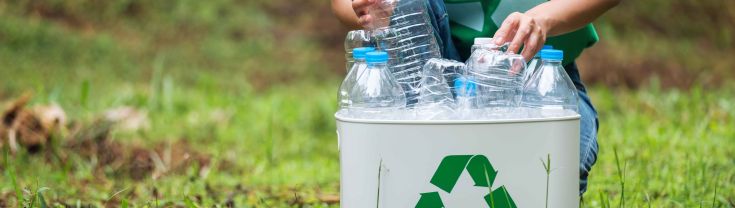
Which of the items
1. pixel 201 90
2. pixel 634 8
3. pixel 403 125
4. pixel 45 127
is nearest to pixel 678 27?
pixel 634 8

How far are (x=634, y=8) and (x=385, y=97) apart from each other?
6.11 m

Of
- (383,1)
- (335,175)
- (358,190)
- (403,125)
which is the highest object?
(383,1)

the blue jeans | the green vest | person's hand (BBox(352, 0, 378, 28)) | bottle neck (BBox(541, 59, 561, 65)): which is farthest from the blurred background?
person's hand (BBox(352, 0, 378, 28))

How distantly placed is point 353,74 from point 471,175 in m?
0.38

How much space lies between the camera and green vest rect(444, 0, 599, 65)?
238 centimetres

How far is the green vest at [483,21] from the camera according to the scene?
93.9 inches

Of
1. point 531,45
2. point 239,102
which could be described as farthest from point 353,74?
point 239,102

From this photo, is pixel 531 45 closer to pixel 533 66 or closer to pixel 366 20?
pixel 533 66

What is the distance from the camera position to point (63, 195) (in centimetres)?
303

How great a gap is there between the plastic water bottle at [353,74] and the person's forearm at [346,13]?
10.9 inches

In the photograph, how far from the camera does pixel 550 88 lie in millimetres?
2031

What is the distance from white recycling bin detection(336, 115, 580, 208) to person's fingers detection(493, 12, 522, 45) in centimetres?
24

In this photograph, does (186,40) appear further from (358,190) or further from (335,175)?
(358,190)

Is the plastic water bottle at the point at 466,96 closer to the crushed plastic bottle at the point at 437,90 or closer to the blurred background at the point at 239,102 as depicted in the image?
the crushed plastic bottle at the point at 437,90
